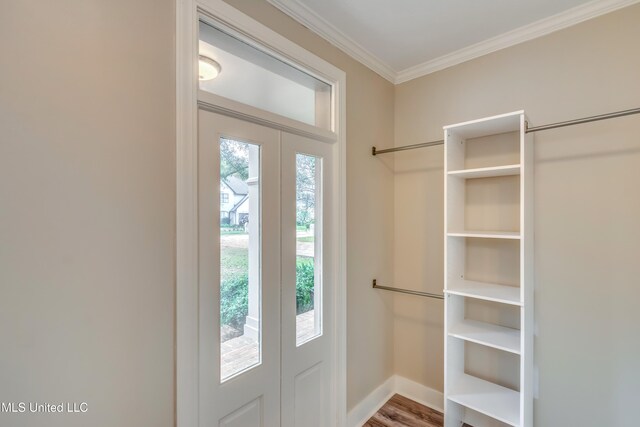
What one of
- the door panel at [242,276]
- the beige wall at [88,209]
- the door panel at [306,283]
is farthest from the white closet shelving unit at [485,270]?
the beige wall at [88,209]

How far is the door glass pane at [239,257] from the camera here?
4.42ft

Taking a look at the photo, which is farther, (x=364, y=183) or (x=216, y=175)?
(x=364, y=183)

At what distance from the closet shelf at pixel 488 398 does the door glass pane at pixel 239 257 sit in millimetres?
1296

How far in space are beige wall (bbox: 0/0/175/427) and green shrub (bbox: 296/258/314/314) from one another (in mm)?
705

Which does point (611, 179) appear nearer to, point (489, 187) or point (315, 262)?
point (489, 187)

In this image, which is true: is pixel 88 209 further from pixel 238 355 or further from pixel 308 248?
pixel 308 248

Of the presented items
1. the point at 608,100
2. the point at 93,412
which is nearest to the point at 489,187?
the point at 608,100

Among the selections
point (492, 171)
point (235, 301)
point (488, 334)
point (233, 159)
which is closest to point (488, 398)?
point (488, 334)

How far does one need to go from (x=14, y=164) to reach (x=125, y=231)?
1.14ft

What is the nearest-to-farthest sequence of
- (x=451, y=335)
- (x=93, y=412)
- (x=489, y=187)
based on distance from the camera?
(x=93, y=412), (x=451, y=335), (x=489, y=187)

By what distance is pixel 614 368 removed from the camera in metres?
1.55

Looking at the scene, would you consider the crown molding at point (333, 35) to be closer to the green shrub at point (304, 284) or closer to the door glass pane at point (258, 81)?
the door glass pane at point (258, 81)

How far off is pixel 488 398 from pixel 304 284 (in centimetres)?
133

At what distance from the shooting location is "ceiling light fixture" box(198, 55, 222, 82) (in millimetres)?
1287
